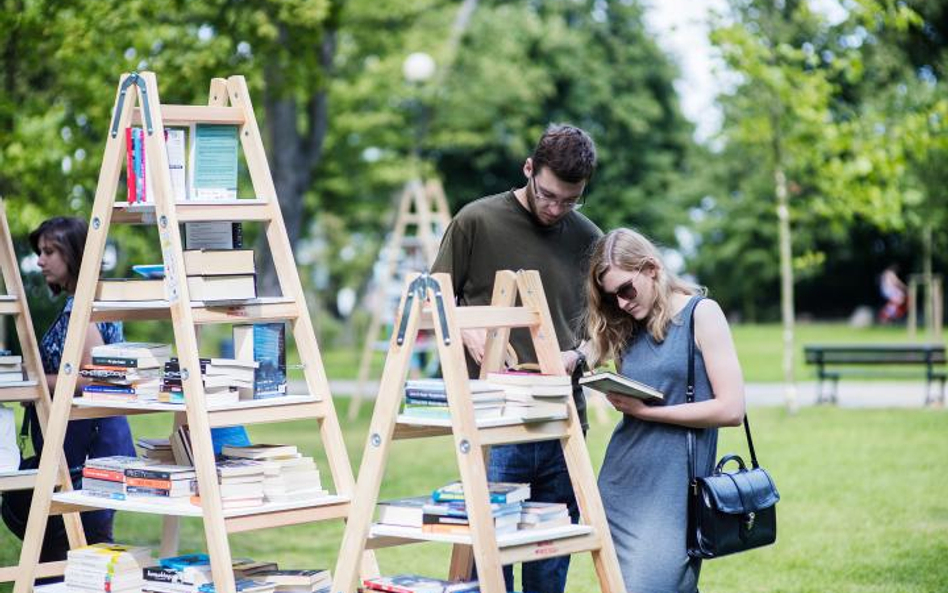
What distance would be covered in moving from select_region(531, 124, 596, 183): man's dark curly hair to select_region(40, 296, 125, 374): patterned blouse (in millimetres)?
2368

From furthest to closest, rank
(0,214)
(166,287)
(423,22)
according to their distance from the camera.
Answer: (423,22)
(0,214)
(166,287)

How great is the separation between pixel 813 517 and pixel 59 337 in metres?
5.93

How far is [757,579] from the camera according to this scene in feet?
27.6

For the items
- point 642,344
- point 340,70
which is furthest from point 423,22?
point 642,344

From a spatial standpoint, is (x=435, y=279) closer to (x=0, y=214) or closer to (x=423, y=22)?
(x=0, y=214)

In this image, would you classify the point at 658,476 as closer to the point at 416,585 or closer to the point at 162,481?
the point at 416,585

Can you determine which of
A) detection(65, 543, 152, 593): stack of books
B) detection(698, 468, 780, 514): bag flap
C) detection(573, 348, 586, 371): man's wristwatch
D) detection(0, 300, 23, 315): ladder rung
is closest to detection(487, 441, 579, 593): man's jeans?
detection(573, 348, 586, 371): man's wristwatch

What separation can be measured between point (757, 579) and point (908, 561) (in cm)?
106

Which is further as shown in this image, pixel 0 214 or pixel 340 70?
pixel 340 70

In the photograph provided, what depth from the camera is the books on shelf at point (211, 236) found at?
5.95m

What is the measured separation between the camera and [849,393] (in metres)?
20.8

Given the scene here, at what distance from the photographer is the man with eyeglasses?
572 centimetres

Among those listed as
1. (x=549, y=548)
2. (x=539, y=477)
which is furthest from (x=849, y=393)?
(x=549, y=548)

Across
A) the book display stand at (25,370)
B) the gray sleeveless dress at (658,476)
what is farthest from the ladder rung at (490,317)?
the book display stand at (25,370)
